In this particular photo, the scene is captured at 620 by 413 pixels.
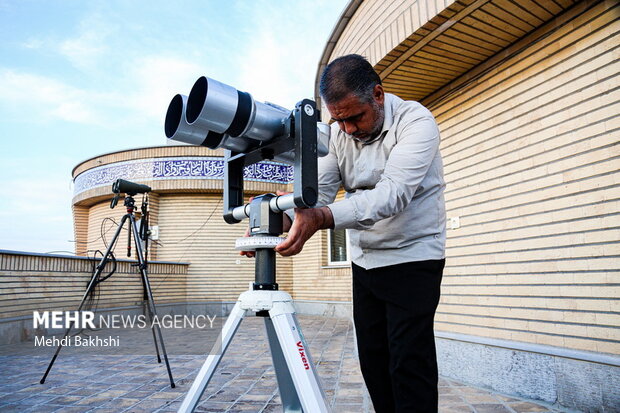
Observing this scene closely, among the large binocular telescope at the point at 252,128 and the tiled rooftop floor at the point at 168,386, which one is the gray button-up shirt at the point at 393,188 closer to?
the large binocular telescope at the point at 252,128

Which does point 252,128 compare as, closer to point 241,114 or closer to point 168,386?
point 241,114

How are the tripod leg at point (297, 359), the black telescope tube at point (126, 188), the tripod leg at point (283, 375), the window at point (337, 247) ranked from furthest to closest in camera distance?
the window at point (337, 247) < the black telescope tube at point (126, 188) < the tripod leg at point (283, 375) < the tripod leg at point (297, 359)

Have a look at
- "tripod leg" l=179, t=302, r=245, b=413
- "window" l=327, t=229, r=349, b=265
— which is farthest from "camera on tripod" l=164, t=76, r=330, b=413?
"window" l=327, t=229, r=349, b=265

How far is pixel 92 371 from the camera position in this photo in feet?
13.3

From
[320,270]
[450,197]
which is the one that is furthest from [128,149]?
[450,197]

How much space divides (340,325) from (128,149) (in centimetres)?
796

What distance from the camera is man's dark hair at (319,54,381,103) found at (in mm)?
1350

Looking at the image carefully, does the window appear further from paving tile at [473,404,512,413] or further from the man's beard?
the man's beard

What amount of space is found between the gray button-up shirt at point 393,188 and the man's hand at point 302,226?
0.04 metres

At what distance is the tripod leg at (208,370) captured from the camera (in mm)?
1130

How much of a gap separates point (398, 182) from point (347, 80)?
420 millimetres

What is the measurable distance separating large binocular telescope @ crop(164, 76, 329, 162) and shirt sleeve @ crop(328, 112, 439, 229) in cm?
28

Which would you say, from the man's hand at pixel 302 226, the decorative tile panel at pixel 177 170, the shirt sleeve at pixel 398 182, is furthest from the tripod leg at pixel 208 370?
the decorative tile panel at pixel 177 170

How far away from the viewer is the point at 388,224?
1.41 metres
